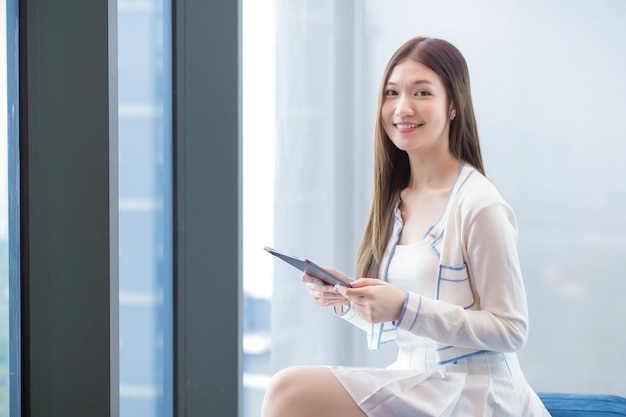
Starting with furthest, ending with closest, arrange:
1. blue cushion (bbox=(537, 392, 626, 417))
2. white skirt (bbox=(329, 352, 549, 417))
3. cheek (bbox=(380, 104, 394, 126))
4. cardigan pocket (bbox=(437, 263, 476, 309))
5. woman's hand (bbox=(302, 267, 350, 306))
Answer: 1. blue cushion (bbox=(537, 392, 626, 417))
2. cheek (bbox=(380, 104, 394, 126))
3. woman's hand (bbox=(302, 267, 350, 306))
4. cardigan pocket (bbox=(437, 263, 476, 309))
5. white skirt (bbox=(329, 352, 549, 417))

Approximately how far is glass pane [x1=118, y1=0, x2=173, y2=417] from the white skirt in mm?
810

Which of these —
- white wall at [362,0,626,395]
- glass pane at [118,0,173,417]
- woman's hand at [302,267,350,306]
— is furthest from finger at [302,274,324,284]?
white wall at [362,0,626,395]

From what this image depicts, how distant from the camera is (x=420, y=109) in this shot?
5.92 ft

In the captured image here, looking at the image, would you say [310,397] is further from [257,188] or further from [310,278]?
[257,188]

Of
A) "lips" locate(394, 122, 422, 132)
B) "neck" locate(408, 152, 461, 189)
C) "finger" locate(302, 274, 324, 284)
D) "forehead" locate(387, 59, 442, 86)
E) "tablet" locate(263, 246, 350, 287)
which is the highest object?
"forehead" locate(387, 59, 442, 86)

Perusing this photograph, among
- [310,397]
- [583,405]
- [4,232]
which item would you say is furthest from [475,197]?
[4,232]

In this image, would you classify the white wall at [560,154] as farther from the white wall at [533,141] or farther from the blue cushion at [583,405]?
the blue cushion at [583,405]

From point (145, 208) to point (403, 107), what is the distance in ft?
2.77

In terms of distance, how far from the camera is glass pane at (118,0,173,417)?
2.12 metres

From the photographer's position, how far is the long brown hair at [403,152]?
182 cm

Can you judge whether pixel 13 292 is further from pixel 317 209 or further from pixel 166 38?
pixel 317 209

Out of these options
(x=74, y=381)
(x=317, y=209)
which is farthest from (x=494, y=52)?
(x=74, y=381)

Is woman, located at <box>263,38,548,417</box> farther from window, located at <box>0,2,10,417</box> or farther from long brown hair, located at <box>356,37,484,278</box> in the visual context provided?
window, located at <box>0,2,10,417</box>

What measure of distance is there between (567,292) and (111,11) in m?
1.78
